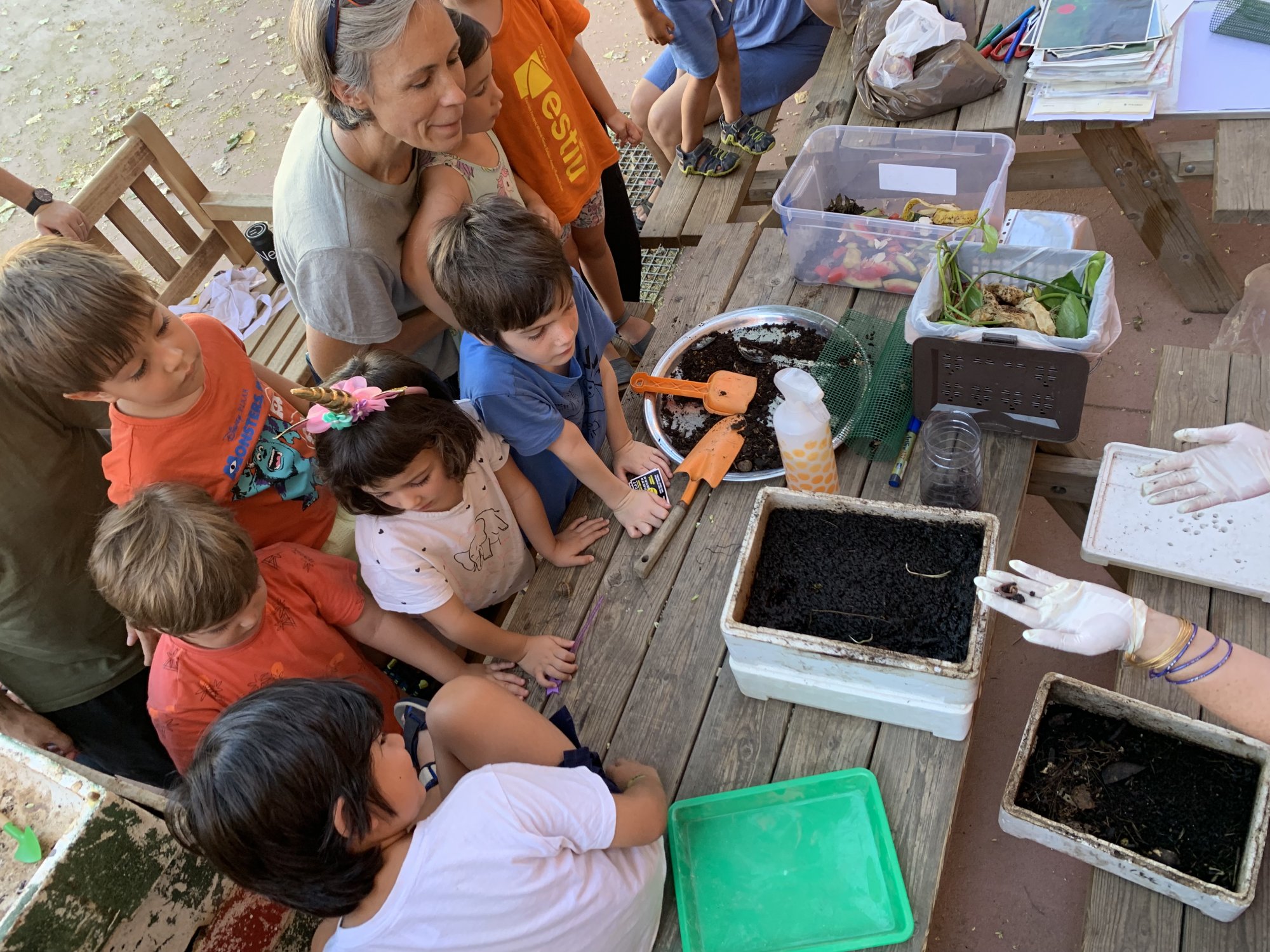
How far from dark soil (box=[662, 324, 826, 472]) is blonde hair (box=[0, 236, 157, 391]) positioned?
1.21m

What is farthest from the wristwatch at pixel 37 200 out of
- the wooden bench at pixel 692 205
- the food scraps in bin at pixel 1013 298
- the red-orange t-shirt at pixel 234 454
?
the food scraps in bin at pixel 1013 298

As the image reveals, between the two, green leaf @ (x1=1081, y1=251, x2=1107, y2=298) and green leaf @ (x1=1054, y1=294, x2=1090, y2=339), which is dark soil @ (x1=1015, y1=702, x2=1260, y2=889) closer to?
green leaf @ (x1=1054, y1=294, x2=1090, y2=339)

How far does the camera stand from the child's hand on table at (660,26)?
10.3 ft

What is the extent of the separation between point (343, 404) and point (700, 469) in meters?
0.79

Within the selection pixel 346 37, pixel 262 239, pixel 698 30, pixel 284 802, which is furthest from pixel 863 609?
pixel 262 239

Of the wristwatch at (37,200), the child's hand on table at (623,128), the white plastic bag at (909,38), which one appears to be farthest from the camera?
the child's hand on table at (623,128)

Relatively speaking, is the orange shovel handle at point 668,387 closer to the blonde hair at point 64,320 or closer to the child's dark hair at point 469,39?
the child's dark hair at point 469,39

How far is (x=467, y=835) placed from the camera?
1.33m

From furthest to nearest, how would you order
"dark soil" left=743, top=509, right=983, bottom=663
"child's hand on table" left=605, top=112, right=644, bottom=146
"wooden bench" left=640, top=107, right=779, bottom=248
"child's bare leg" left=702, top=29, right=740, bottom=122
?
"child's bare leg" left=702, top=29, right=740, bottom=122 → "wooden bench" left=640, top=107, right=779, bottom=248 → "child's hand on table" left=605, top=112, right=644, bottom=146 → "dark soil" left=743, top=509, right=983, bottom=663

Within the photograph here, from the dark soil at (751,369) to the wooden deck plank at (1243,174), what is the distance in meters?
1.20

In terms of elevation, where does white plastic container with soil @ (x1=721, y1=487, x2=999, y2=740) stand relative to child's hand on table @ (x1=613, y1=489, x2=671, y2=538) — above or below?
above

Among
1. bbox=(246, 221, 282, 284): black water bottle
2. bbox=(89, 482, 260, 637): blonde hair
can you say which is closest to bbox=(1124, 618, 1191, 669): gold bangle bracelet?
bbox=(89, 482, 260, 637): blonde hair

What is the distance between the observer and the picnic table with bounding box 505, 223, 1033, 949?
1.44m

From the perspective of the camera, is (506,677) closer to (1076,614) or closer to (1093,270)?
(1076,614)
